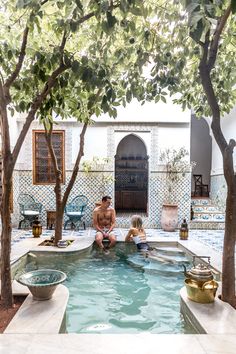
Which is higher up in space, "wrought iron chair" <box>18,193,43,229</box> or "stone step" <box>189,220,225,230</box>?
"wrought iron chair" <box>18,193,43,229</box>

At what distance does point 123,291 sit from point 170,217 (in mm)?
4833

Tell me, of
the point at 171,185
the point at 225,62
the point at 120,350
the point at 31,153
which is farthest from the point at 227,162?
the point at 31,153

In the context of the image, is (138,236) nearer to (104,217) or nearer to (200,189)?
(104,217)

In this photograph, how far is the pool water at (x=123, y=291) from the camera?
353 cm

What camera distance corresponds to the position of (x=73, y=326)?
346 cm

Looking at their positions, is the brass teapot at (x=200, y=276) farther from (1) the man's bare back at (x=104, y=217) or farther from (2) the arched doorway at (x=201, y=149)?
(2) the arched doorway at (x=201, y=149)

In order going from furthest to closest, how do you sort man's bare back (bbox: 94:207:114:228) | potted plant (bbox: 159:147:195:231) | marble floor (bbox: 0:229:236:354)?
potted plant (bbox: 159:147:195:231) → man's bare back (bbox: 94:207:114:228) → marble floor (bbox: 0:229:236:354)

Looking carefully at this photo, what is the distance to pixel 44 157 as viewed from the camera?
959 centimetres

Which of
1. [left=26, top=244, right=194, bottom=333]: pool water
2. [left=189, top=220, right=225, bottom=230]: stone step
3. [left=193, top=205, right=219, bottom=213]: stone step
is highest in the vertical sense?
[left=193, top=205, right=219, bottom=213]: stone step

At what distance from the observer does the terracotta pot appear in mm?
9248

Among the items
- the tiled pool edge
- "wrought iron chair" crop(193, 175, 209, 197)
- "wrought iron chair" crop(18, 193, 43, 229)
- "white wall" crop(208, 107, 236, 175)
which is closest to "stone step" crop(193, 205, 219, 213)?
"white wall" crop(208, 107, 236, 175)

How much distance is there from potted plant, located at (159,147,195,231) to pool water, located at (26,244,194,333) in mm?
2641

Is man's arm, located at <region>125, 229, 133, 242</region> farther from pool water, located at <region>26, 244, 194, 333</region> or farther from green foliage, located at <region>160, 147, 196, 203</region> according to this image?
green foliage, located at <region>160, 147, 196, 203</region>

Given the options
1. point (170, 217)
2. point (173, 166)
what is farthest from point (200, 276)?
point (173, 166)
